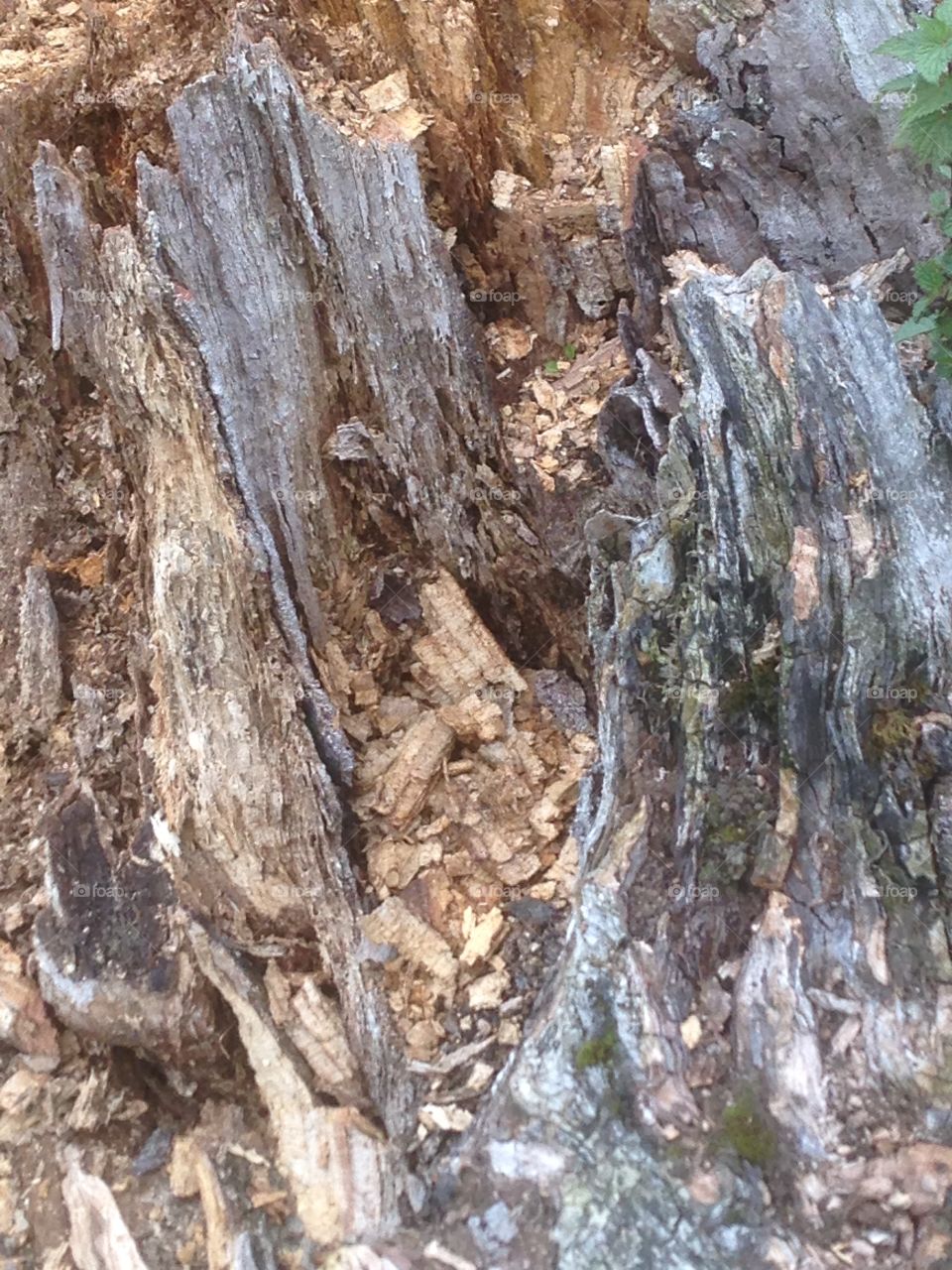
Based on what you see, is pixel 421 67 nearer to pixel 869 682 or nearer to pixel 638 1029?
pixel 869 682

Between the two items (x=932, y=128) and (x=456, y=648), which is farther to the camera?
(x=456, y=648)

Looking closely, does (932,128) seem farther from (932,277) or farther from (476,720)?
(476,720)

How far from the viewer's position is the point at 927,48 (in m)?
4.02

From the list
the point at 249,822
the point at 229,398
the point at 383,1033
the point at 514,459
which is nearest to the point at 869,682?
the point at 514,459

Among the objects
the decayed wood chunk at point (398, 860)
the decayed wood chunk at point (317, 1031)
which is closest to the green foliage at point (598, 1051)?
the decayed wood chunk at point (317, 1031)

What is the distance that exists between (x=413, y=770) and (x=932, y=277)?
3.79m

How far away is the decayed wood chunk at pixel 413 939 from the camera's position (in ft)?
15.2

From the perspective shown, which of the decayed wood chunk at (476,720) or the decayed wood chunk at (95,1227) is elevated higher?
the decayed wood chunk at (476,720)

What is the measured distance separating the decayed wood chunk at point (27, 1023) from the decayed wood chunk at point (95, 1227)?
62 cm

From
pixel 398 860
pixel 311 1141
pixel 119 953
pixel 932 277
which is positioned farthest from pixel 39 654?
pixel 932 277

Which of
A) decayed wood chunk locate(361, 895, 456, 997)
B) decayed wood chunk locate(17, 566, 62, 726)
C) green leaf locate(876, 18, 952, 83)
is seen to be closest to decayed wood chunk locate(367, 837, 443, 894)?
decayed wood chunk locate(361, 895, 456, 997)

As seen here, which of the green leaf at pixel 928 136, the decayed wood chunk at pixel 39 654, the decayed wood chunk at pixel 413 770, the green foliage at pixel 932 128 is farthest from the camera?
the decayed wood chunk at pixel 39 654

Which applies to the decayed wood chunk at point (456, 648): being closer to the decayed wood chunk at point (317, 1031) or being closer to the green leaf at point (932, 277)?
the decayed wood chunk at point (317, 1031)

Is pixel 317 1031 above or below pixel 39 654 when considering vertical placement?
below
